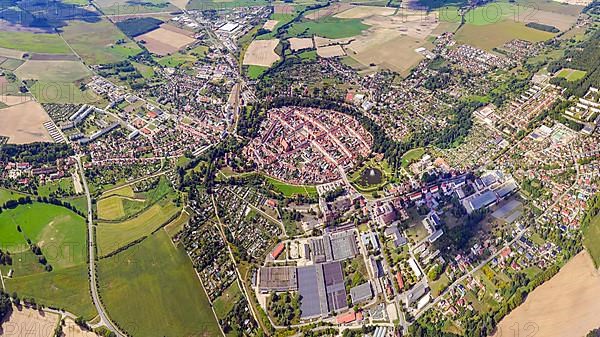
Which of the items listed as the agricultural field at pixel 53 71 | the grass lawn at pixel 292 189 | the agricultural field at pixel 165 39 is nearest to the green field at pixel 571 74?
the grass lawn at pixel 292 189

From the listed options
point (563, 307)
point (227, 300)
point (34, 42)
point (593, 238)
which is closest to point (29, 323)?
point (227, 300)

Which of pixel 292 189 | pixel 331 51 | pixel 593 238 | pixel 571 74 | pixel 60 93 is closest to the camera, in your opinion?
pixel 593 238

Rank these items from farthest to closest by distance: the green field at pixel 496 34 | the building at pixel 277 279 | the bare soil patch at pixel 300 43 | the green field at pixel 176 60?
the bare soil patch at pixel 300 43 < the green field at pixel 496 34 < the green field at pixel 176 60 < the building at pixel 277 279

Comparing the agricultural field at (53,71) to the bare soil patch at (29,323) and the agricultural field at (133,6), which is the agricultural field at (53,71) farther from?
the bare soil patch at (29,323)

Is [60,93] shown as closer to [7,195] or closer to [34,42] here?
[34,42]

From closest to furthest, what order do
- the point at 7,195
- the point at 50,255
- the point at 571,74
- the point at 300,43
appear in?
the point at 50,255, the point at 7,195, the point at 571,74, the point at 300,43

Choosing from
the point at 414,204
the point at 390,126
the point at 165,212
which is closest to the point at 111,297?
the point at 165,212

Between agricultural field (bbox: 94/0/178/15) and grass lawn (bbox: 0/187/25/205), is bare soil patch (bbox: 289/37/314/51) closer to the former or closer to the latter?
agricultural field (bbox: 94/0/178/15)
